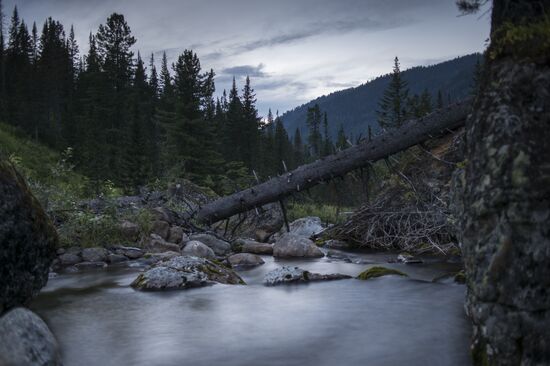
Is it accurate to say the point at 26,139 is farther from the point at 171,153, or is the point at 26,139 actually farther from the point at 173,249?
the point at 173,249

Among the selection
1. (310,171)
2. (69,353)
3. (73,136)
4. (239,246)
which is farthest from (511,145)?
(73,136)

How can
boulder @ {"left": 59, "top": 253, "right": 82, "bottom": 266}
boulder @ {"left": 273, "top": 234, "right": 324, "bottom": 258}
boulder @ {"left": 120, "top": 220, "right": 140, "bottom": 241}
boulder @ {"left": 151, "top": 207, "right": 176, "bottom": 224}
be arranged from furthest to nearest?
boulder @ {"left": 151, "top": 207, "right": 176, "bottom": 224} → boulder @ {"left": 273, "top": 234, "right": 324, "bottom": 258} → boulder @ {"left": 120, "top": 220, "right": 140, "bottom": 241} → boulder @ {"left": 59, "top": 253, "right": 82, "bottom": 266}

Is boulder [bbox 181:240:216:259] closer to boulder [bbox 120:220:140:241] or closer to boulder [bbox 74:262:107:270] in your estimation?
boulder [bbox 120:220:140:241]

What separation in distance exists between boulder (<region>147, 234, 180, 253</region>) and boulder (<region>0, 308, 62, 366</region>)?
7831mm

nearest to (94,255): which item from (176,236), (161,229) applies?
(161,229)

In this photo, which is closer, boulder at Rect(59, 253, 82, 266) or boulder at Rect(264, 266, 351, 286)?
boulder at Rect(264, 266, 351, 286)

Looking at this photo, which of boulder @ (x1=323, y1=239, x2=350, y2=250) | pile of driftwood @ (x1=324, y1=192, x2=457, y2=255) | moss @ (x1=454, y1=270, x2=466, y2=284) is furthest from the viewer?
boulder @ (x1=323, y1=239, x2=350, y2=250)

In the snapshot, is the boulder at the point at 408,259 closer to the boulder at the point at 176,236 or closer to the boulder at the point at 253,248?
the boulder at the point at 253,248

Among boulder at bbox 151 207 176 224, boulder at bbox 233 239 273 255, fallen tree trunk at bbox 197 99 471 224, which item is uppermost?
fallen tree trunk at bbox 197 99 471 224

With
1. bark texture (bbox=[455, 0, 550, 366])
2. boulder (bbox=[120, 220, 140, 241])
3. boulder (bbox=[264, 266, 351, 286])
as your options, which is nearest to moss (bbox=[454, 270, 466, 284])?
boulder (bbox=[264, 266, 351, 286])

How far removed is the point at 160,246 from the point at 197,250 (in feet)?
3.71

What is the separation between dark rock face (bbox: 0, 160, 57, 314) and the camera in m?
5.15

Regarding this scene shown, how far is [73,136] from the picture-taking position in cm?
Answer: 4862

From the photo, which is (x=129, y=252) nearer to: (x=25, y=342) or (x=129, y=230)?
(x=129, y=230)
